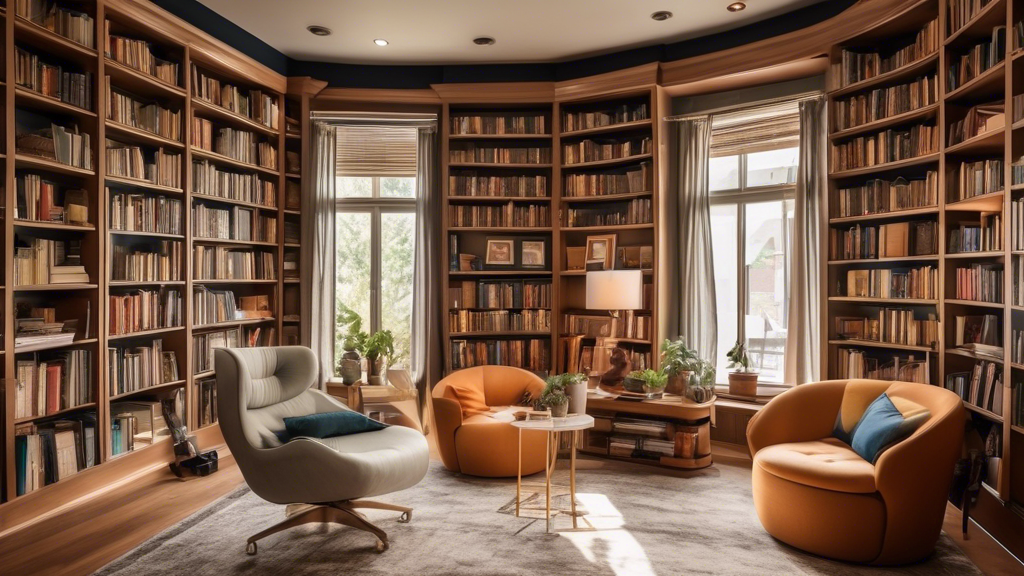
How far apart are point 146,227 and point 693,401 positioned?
4158 millimetres

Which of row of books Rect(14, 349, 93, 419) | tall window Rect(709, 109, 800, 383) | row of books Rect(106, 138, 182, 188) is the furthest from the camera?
tall window Rect(709, 109, 800, 383)

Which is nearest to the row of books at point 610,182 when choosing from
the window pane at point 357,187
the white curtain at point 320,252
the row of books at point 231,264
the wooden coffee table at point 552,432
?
the window pane at point 357,187

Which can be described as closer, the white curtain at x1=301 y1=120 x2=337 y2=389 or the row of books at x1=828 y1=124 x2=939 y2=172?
the row of books at x1=828 y1=124 x2=939 y2=172

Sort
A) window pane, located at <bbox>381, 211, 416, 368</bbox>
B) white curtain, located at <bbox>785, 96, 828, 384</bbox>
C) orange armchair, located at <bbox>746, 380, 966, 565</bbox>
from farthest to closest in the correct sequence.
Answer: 1. window pane, located at <bbox>381, 211, 416, 368</bbox>
2. white curtain, located at <bbox>785, 96, 828, 384</bbox>
3. orange armchair, located at <bbox>746, 380, 966, 565</bbox>

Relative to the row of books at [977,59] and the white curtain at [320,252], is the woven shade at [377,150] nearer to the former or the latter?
the white curtain at [320,252]

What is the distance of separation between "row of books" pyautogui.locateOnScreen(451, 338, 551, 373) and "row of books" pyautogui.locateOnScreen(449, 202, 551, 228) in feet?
3.60

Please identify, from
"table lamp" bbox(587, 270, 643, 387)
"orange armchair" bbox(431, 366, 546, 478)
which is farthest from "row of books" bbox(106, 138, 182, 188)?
"table lamp" bbox(587, 270, 643, 387)

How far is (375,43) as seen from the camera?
5.70 metres

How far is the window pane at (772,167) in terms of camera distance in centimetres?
543

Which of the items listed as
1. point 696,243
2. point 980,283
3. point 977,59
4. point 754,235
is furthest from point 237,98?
point 980,283

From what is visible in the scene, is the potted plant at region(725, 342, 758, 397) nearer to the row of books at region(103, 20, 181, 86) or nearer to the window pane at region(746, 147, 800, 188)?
the window pane at region(746, 147, 800, 188)

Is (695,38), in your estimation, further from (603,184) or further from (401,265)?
(401,265)

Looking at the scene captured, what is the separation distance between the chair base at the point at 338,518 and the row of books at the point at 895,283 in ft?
11.4

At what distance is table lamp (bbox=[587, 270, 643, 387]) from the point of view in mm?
5137
